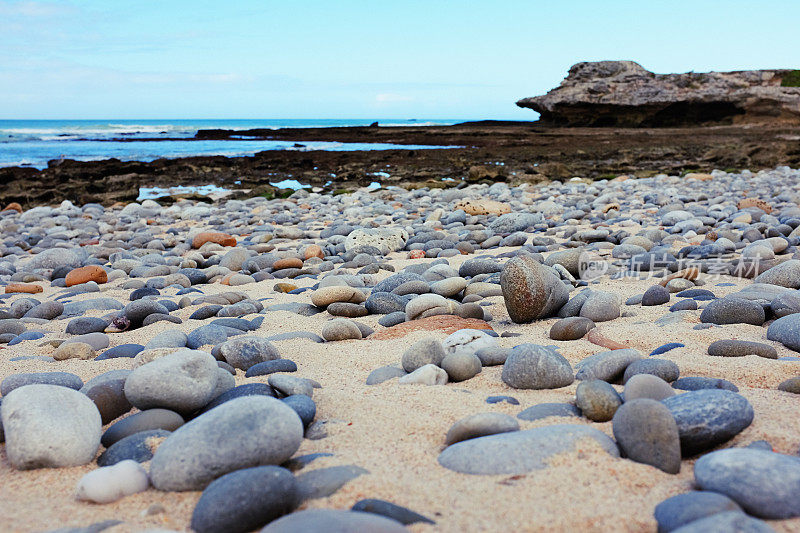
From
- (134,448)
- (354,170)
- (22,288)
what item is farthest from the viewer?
(354,170)

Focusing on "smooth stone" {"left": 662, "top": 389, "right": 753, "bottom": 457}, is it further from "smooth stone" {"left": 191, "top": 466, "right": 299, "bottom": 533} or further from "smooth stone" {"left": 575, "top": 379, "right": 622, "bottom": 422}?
"smooth stone" {"left": 191, "top": 466, "right": 299, "bottom": 533}

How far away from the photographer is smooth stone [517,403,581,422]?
1.72 metres

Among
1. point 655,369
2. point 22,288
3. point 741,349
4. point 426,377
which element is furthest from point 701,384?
point 22,288

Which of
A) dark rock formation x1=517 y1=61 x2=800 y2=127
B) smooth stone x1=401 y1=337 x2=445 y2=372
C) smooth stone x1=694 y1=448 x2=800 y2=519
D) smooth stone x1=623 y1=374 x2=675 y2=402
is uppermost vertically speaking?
dark rock formation x1=517 y1=61 x2=800 y2=127

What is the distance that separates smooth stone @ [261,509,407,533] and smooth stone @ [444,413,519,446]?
46cm

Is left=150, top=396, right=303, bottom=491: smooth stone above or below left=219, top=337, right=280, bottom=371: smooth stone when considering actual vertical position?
above

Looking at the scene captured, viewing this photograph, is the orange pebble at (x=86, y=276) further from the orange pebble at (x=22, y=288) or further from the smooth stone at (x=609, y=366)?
the smooth stone at (x=609, y=366)

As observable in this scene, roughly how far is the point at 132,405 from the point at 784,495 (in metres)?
1.76

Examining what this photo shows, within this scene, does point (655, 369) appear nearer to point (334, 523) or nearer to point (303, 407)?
point (303, 407)

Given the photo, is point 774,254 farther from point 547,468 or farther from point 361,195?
point 361,195

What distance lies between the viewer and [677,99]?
39.5 m

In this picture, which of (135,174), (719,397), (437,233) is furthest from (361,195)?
(719,397)

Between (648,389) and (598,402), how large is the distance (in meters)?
0.16

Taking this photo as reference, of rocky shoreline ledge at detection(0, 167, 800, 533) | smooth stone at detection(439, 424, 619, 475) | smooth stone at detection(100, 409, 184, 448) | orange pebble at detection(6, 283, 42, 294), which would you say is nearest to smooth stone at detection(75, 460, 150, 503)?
rocky shoreline ledge at detection(0, 167, 800, 533)
